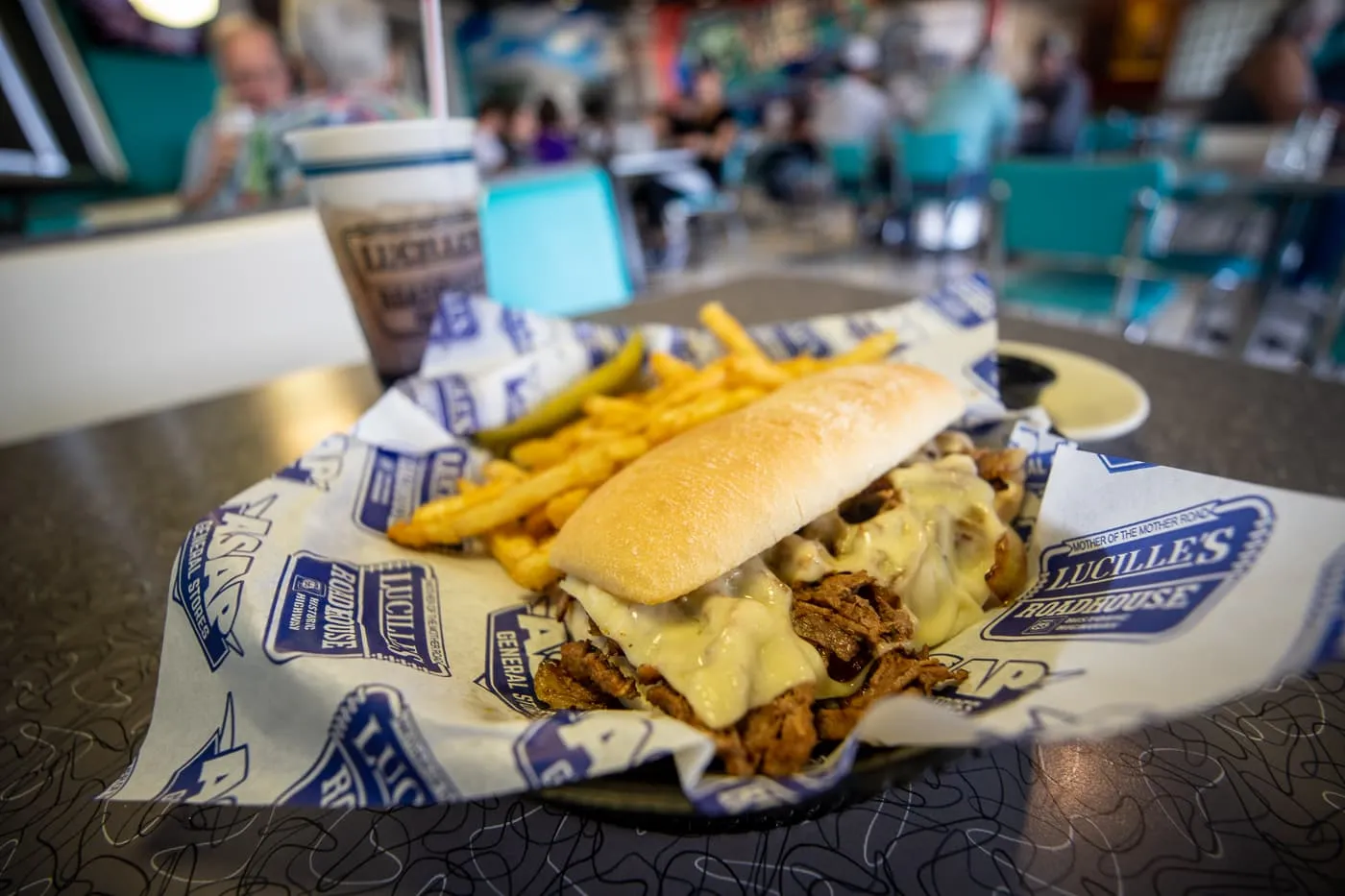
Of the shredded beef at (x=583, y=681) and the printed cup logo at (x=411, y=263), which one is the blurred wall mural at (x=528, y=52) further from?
the shredded beef at (x=583, y=681)

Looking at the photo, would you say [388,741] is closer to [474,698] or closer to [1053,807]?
[474,698]

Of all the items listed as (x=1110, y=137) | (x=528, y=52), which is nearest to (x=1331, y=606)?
(x=1110, y=137)

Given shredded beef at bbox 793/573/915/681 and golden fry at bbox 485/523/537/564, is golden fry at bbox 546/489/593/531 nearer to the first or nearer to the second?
golden fry at bbox 485/523/537/564

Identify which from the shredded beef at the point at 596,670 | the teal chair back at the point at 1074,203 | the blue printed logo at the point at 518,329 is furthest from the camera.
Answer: the teal chair back at the point at 1074,203

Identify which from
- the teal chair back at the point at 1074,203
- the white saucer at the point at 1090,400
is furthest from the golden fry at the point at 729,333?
the teal chair back at the point at 1074,203

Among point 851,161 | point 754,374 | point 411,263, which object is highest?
point 411,263

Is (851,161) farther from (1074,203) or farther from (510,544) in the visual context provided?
(510,544)

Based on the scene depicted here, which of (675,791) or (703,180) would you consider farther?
(703,180)
